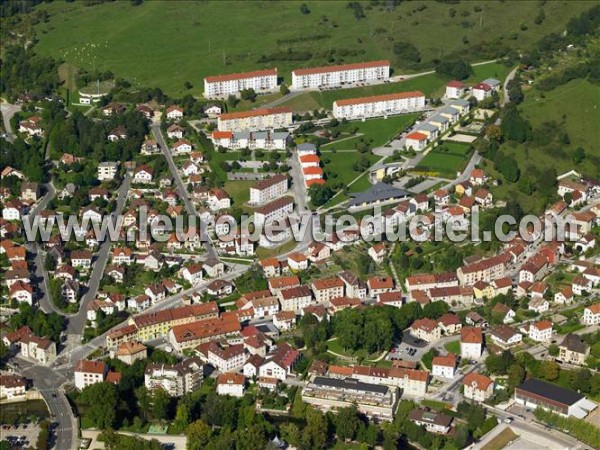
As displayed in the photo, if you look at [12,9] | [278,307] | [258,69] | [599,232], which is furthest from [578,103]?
[12,9]

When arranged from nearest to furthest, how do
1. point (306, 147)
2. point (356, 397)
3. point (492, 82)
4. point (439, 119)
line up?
point (356, 397), point (306, 147), point (439, 119), point (492, 82)

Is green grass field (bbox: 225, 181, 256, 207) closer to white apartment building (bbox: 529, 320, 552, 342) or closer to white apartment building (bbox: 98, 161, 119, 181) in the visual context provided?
white apartment building (bbox: 98, 161, 119, 181)

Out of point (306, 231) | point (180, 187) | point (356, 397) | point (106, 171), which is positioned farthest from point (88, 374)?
point (106, 171)

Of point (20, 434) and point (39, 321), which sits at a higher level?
point (39, 321)

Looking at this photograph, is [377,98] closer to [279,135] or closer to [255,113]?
[255,113]

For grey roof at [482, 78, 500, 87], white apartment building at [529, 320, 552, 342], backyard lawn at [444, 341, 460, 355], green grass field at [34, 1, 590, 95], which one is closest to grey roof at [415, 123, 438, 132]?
grey roof at [482, 78, 500, 87]

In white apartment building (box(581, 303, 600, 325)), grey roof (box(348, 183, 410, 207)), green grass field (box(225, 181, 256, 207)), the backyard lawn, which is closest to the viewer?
the backyard lawn

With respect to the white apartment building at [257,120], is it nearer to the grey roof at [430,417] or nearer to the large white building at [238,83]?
the large white building at [238,83]
